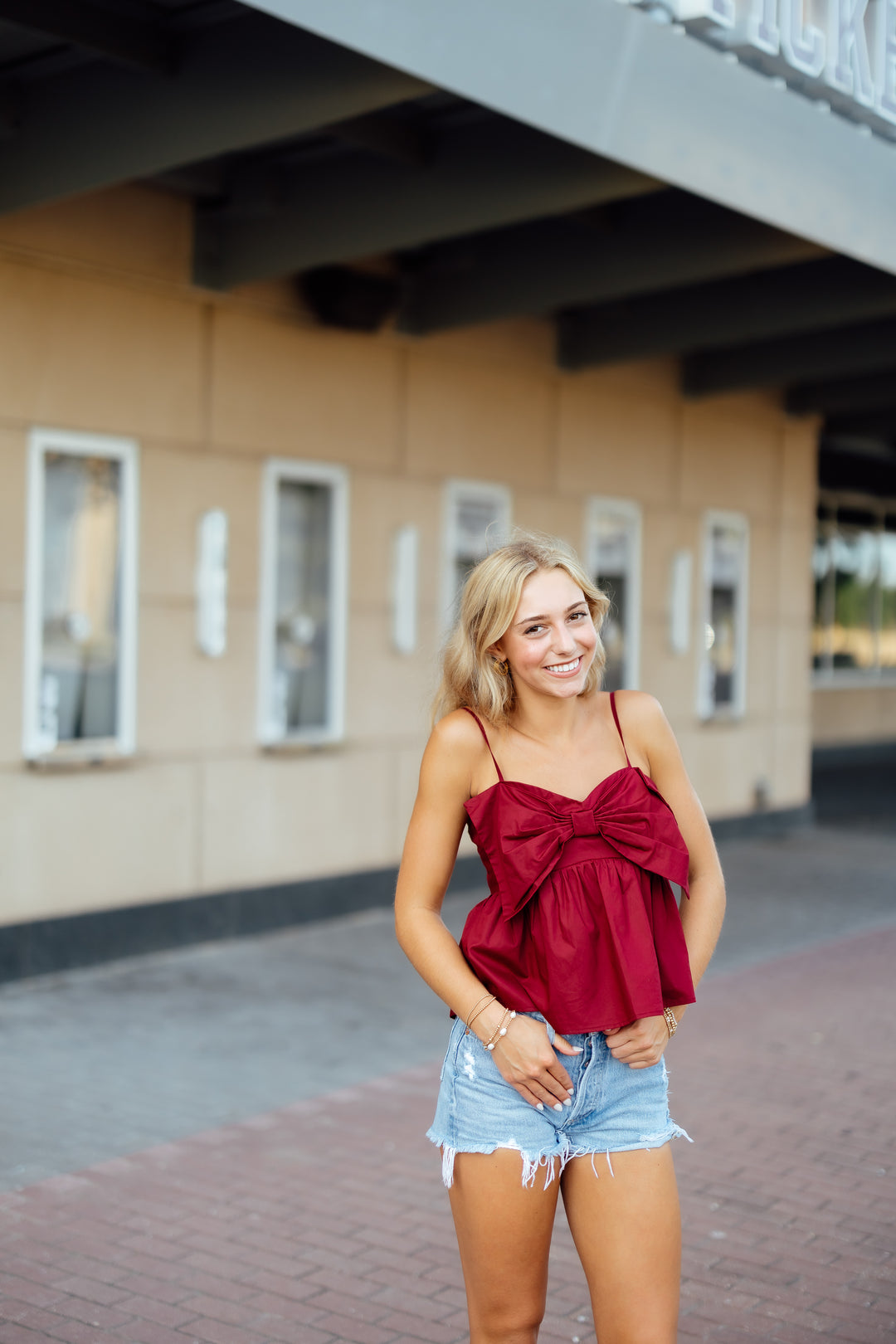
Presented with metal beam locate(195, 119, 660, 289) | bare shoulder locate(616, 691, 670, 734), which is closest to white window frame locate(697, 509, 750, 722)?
metal beam locate(195, 119, 660, 289)

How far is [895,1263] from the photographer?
416cm

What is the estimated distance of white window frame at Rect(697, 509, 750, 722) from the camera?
11859 millimetres

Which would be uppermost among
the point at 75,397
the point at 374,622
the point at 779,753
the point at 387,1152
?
the point at 75,397

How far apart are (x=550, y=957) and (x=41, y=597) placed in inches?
208

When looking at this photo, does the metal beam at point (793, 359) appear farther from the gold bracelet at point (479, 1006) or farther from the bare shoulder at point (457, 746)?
the gold bracelet at point (479, 1006)

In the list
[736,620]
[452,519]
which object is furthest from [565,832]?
[736,620]

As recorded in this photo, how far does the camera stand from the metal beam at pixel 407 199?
682 cm

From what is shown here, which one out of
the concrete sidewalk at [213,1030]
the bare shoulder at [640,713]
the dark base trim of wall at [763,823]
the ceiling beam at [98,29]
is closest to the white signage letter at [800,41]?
the ceiling beam at [98,29]

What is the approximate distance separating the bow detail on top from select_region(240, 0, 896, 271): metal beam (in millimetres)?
3250

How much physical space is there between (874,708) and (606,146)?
12.9 metres

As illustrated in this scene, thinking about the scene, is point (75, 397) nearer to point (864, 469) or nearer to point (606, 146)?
point (606, 146)

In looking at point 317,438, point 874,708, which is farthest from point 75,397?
point 874,708

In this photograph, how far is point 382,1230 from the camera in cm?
435

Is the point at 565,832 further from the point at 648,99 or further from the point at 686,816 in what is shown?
the point at 648,99
